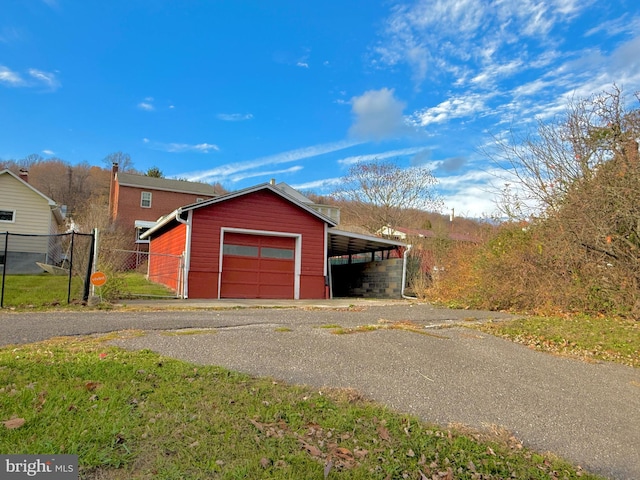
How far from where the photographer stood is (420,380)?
476cm

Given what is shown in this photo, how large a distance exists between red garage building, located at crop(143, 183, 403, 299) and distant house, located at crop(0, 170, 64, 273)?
9.77 m

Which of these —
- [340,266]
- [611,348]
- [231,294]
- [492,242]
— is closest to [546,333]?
[611,348]

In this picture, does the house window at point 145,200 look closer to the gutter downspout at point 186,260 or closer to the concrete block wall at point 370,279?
the concrete block wall at point 370,279

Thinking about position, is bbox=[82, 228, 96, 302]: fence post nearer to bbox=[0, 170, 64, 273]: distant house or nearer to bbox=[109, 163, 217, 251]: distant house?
bbox=[0, 170, 64, 273]: distant house

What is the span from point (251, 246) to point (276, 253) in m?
0.95

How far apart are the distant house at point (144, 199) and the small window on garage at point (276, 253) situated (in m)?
19.9

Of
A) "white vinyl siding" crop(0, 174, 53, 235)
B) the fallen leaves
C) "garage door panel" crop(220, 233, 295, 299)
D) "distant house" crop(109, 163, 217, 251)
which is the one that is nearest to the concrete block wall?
"garage door panel" crop(220, 233, 295, 299)

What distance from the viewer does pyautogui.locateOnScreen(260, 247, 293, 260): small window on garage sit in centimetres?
1516

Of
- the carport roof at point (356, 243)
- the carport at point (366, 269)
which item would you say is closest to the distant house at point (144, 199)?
the carport at point (366, 269)

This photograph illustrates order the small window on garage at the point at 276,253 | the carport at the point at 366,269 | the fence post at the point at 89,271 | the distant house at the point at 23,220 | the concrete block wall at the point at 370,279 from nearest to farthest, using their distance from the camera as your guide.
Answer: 1. the fence post at the point at 89,271
2. the small window on garage at the point at 276,253
3. the carport at the point at 366,269
4. the concrete block wall at the point at 370,279
5. the distant house at the point at 23,220

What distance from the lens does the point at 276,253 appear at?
605 inches

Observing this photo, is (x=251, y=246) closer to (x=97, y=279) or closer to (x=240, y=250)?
(x=240, y=250)

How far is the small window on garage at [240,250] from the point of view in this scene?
1452 centimetres

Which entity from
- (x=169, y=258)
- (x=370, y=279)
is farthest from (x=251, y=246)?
(x=370, y=279)
